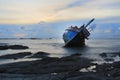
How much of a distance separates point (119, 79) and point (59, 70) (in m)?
10.7

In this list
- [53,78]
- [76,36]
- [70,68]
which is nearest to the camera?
[53,78]

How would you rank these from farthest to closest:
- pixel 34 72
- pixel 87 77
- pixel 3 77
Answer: pixel 34 72 → pixel 3 77 → pixel 87 77

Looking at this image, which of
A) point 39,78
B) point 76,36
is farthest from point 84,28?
point 39,78

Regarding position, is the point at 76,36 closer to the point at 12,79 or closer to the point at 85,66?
the point at 85,66

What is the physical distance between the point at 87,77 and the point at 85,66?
1333 centimetres

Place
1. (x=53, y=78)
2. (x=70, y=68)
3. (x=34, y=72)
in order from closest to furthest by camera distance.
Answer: (x=53, y=78) < (x=34, y=72) < (x=70, y=68)

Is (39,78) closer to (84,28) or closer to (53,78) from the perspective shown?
(53,78)

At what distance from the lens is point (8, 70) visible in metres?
34.4

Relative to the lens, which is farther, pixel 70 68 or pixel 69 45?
pixel 69 45

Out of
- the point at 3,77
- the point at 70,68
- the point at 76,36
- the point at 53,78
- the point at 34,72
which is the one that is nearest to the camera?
the point at 53,78

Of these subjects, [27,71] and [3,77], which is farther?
[27,71]

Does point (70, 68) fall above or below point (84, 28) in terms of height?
below

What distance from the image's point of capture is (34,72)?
33.1 m

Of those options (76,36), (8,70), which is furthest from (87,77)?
(76,36)
